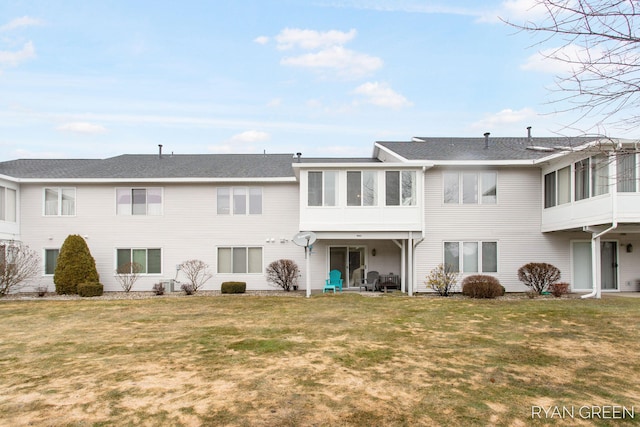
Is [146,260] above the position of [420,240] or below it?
below

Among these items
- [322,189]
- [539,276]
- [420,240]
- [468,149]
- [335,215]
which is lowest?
[539,276]

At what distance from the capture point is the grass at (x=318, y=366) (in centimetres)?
452

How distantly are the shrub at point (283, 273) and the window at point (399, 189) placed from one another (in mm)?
4637

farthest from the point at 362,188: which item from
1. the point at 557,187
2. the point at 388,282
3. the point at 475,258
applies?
the point at 557,187

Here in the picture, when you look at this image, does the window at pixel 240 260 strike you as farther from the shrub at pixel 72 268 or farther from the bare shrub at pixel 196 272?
the shrub at pixel 72 268

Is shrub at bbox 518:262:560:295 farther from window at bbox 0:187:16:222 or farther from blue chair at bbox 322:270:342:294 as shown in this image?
window at bbox 0:187:16:222

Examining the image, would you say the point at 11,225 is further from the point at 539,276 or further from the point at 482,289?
the point at 539,276

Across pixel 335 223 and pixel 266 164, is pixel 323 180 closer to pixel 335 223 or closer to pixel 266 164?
pixel 335 223

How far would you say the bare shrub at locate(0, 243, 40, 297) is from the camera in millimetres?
15438

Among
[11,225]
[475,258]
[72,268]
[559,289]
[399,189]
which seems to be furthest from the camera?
[11,225]

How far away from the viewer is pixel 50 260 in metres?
17.5

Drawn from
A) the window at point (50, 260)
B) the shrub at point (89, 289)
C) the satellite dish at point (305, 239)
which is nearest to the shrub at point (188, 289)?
the shrub at point (89, 289)

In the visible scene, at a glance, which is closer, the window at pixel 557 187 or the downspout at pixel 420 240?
the window at pixel 557 187

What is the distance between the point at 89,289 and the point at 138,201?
12.8 feet
